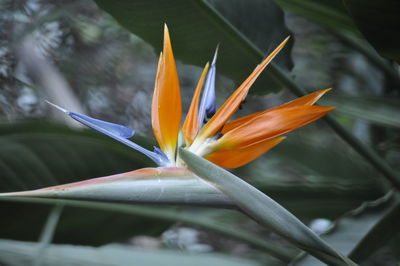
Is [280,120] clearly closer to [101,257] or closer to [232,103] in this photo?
[232,103]

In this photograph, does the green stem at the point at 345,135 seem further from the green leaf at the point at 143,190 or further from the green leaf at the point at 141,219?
the green leaf at the point at 143,190

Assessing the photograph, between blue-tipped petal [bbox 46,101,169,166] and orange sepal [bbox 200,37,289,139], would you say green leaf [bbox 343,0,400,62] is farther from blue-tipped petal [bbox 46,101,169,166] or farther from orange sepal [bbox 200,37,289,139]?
blue-tipped petal [bbox 46,101,169,166]

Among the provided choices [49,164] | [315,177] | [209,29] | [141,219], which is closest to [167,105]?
[209,29]

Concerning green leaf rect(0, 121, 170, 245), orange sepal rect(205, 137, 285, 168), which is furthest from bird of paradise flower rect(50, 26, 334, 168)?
green leaf rect(0, 121, 170, 245)

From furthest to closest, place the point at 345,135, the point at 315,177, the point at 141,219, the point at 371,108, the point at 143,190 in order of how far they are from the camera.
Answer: the point at 315,177, the point at 141,219, the point at 371,108, the point at 345,135, the point at 143,190

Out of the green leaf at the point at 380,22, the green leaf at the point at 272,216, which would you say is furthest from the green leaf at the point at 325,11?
the green leaf at the point at 272,216
